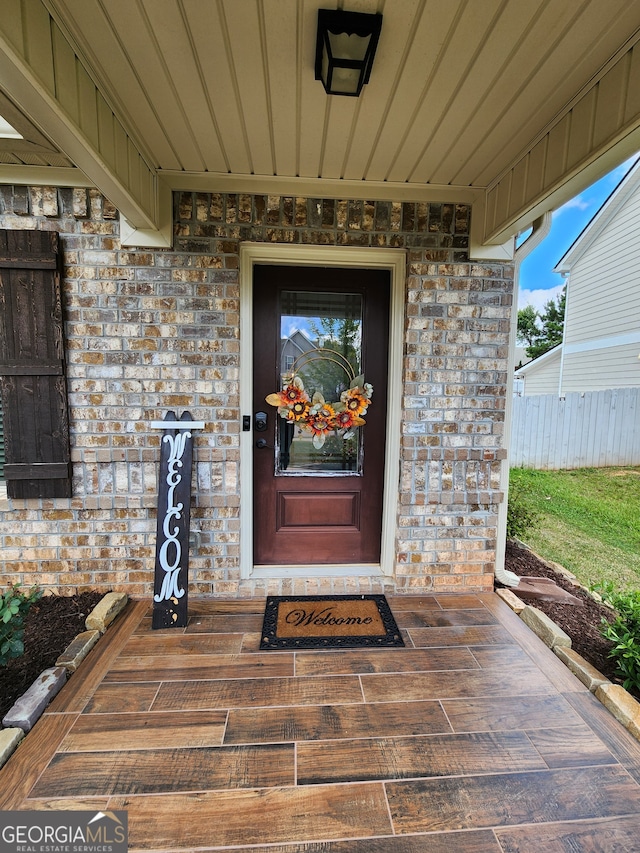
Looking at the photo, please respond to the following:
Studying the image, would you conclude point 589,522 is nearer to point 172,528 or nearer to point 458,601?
point 458,601

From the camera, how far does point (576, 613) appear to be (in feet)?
7.21

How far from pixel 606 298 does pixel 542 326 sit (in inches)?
604

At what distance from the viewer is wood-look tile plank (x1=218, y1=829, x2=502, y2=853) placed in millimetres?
1038

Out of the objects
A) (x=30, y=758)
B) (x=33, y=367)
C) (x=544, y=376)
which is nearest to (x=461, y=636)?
(x=30, y=758)

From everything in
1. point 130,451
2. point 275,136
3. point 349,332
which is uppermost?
point 275,136

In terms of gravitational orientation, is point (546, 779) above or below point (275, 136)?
below

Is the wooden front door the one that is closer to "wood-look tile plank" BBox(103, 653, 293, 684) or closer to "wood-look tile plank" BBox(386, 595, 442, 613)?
"wood-look tile plank" BBox(386, 595, 442, 613)

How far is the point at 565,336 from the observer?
9.07 metres

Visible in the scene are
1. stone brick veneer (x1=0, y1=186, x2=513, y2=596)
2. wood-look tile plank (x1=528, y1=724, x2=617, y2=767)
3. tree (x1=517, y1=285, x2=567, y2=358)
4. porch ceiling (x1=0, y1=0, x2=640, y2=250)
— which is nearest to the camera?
porch ceiling (x1=0, y1=0, x2=640, y2=250)

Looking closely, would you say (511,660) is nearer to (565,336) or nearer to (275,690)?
(275,690)

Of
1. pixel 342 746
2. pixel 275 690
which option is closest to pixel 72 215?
pixel 275 690

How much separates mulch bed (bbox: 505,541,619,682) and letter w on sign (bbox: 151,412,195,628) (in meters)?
1.99

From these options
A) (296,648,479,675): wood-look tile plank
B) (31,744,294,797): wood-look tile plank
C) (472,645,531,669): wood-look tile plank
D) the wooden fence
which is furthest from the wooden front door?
the wooden fence

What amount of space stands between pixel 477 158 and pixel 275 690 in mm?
2553
